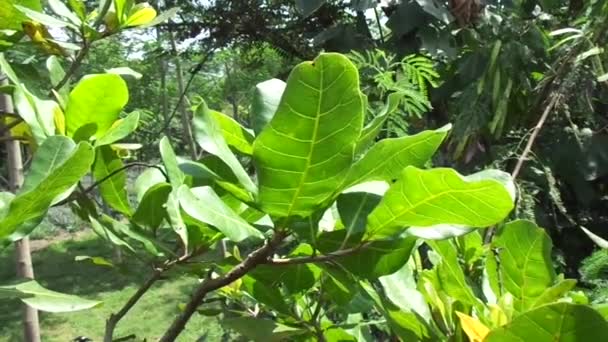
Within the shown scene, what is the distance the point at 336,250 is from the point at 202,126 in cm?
11

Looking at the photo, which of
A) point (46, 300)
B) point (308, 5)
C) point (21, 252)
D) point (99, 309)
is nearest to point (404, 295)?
point (46, 300)

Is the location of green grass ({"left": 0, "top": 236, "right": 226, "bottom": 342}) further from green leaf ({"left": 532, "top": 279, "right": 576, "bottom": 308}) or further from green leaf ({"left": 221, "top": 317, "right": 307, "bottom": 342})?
green leaf ({"left": 532, "top": 279, "right": 576, "bottom": 308})

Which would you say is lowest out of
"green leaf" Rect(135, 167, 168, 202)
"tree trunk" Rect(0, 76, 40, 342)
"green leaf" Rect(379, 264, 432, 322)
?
"tree trunk" Rect(0, 76, 40, 342)

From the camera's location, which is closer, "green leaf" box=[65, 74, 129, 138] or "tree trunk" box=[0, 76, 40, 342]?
"green leaf" box=[65, 74, 129, 138]

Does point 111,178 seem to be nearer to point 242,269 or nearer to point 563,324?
point 242,269

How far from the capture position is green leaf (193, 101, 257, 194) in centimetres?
39

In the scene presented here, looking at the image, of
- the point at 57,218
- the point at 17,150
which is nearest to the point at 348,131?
the point at 17,150

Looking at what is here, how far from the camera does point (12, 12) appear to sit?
0.56m

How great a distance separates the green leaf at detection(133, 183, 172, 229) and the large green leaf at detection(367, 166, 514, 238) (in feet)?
0.51

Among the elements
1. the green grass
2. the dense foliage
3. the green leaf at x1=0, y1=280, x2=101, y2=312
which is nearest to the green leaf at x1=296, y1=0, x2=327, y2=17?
the dense foliage

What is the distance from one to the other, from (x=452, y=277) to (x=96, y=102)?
28cm

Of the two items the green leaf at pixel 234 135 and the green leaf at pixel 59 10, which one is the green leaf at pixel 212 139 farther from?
the green leaf at pixel 59 10

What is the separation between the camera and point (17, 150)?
0.95 m

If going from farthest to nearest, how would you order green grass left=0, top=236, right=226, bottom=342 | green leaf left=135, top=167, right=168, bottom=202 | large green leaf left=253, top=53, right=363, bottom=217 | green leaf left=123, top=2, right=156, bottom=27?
green grass left=0, top=236, right=226, bottom=342 → green leaf left=123, top=2, right=156, bottom=27 → green leaf left=135, top=167, right=168, bottom=202 → large green leaf left=253, top=53, right=363, bottom=217
